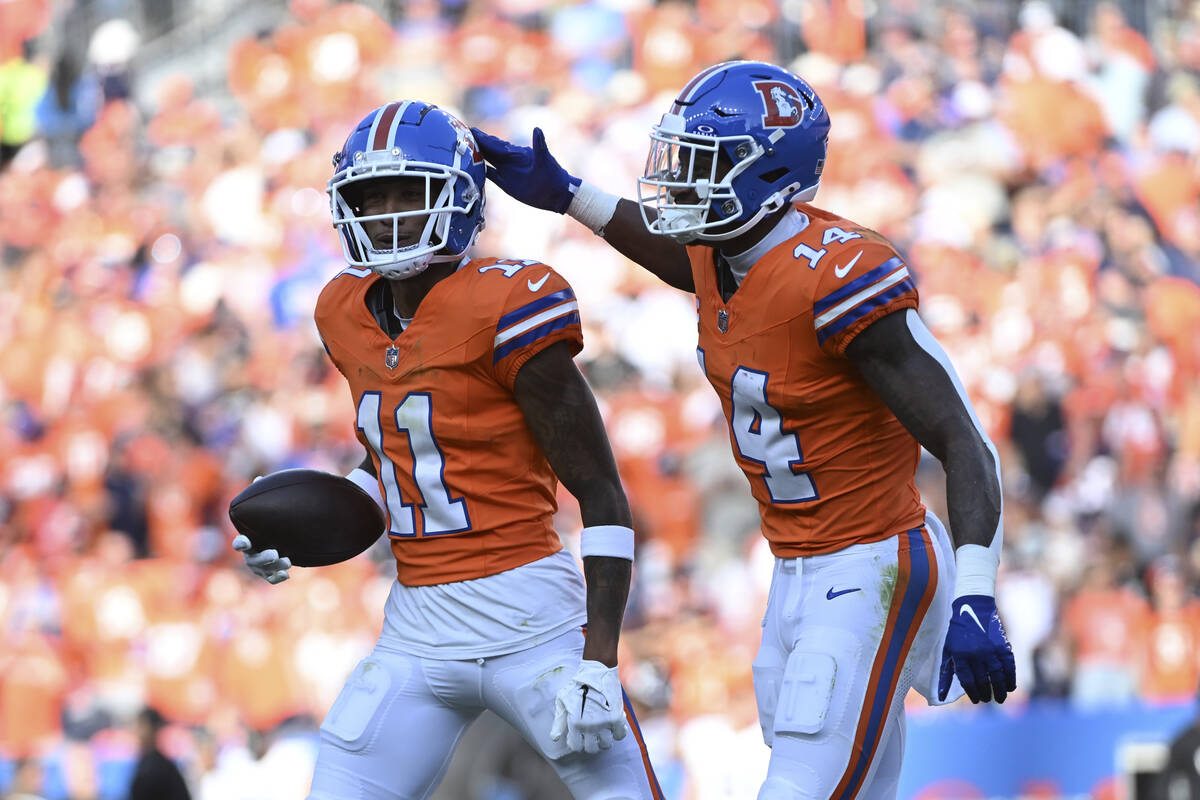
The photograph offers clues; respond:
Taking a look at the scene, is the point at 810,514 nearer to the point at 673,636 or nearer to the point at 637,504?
the point at 673,636

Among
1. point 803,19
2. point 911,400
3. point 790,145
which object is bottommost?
point 803,19

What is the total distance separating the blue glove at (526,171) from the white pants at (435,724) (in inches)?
44.5

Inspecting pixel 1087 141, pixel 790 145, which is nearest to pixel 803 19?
pixel 1087 141

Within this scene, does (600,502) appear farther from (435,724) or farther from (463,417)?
(435,724)

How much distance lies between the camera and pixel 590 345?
991 centimetres

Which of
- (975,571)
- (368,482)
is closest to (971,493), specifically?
(975,571)

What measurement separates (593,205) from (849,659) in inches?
54.0

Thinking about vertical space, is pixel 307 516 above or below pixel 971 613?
below

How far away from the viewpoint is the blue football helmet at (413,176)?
3469mm

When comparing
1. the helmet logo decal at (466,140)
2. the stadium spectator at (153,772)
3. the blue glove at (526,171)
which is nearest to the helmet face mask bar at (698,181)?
the helmet logo decal at (466,140)

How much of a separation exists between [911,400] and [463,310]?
36.7 inches

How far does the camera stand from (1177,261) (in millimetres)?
10688

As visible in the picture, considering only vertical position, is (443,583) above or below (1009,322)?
above

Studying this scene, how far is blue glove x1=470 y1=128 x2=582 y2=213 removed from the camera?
13.0ft
